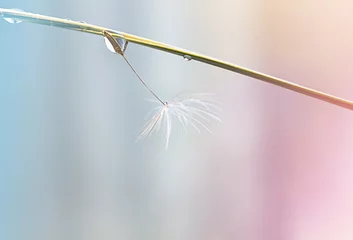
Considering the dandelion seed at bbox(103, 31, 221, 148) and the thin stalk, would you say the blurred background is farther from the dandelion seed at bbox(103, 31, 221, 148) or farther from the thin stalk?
the thin stalk

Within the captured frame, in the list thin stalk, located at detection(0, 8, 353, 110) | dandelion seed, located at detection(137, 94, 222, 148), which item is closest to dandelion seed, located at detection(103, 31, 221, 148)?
dandelion seed, located at detection(137, 94, 222, 148)

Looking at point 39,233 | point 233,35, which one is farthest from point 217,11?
point 39,233

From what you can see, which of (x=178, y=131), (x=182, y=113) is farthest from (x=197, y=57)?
(x=178, y=131)

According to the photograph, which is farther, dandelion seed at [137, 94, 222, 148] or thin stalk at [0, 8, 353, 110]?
dandelion seed at [137, 94, 222, 148]

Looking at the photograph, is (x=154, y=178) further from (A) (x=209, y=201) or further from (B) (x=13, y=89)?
(B) (x=13, y=89)

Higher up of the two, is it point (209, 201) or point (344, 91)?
point (344, 91)

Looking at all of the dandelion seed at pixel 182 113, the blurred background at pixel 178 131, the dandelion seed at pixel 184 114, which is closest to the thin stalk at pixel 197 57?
the dandelion seed at pixel 182 113

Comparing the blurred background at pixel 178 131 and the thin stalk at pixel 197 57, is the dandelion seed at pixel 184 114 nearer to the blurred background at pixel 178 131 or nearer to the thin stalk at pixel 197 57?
the blurred background at pixel 178 131

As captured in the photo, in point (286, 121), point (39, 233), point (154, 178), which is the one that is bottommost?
point (39, 233)
